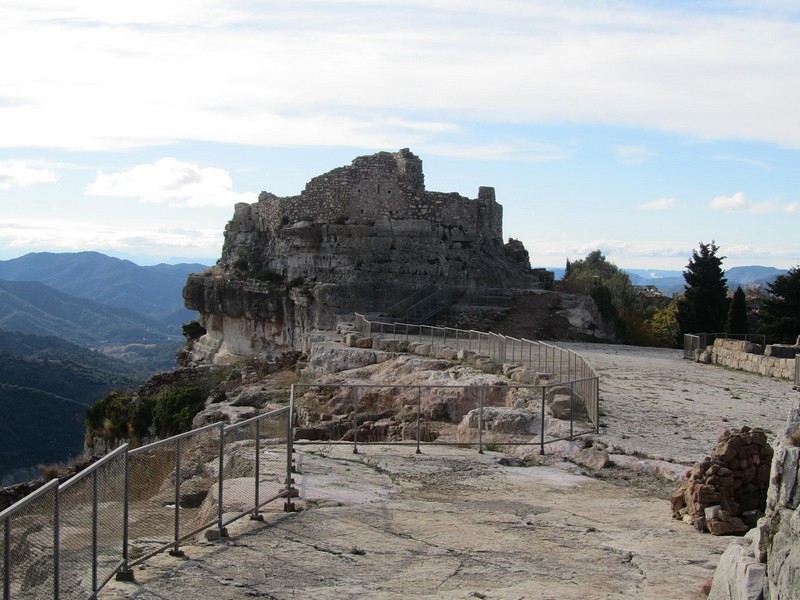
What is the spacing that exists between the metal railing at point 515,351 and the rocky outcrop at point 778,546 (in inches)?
344

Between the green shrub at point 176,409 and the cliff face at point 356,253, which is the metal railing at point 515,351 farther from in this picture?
the green shrub at point 176,409

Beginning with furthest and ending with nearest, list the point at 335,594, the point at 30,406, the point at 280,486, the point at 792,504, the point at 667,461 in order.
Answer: the point at 30,406 → the point at 667,461 → the point at 280,486 → the point at 335,594 → the point at 792,504

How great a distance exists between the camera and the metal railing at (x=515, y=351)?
16631 mm

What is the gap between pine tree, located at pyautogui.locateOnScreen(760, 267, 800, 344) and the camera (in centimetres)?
3541

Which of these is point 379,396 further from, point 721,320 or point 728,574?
point 721,320

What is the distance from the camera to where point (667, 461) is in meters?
13.5

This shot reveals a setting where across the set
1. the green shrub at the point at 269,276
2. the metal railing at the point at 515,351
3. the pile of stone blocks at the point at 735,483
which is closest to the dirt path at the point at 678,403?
the metal railing at the point at 515,351

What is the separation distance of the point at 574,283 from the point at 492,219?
4922mm

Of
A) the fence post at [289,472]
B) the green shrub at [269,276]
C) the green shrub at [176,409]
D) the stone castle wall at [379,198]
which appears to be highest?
the stone castle wall at [379,198]

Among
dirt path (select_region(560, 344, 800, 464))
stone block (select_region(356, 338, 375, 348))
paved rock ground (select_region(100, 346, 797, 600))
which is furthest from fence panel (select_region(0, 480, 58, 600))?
stone block (select_region(356, 338, 375, 348))

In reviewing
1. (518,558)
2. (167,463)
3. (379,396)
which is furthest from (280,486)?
(379,396)

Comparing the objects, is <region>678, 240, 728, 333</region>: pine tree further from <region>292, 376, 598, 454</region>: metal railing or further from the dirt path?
<region>292, 376, 598, 454</region>: metal railing

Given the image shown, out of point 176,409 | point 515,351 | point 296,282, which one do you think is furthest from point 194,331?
point 515,351

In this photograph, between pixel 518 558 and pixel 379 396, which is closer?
pixel 518 558
